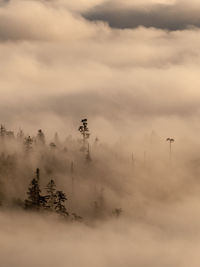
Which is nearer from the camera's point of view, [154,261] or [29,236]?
[29,236]

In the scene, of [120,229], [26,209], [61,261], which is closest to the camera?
[61,261]

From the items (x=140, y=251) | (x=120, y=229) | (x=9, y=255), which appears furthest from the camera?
(x=120, y=229)

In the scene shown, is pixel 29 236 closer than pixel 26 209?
Yes

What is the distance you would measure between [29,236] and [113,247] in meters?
30.1

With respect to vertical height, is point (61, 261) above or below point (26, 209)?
below

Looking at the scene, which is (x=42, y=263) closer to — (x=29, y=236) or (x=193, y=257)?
(x=29, y=236)

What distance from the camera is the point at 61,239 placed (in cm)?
14988

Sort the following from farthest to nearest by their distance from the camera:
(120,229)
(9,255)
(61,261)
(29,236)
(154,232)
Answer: (154,232) → (120,229) → (29,236) → (61,261) → (9,255)

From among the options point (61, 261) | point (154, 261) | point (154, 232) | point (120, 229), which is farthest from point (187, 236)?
point (61, 261)

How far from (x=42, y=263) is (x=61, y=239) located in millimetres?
21648

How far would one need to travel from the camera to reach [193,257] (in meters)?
163

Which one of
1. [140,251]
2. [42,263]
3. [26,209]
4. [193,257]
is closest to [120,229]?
[140,251]

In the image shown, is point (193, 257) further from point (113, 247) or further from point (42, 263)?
point (42, 263)

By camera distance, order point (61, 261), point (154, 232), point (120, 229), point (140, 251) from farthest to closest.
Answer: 1. point (154, 232)
2. point (120, 229)
3. point (140, 251)
4. point (61, 261)
